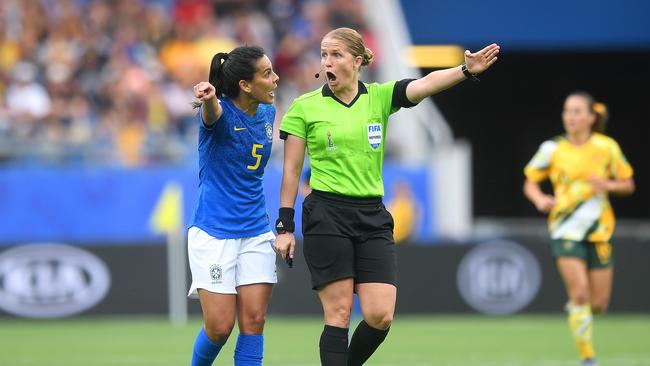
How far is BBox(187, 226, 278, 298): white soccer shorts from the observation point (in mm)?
7414

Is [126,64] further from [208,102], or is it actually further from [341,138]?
[208,102]

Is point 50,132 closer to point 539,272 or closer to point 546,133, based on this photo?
point 539,272

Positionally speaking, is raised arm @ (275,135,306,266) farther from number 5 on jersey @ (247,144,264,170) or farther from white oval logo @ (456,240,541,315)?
white oval logo @ (456,240,541,315)

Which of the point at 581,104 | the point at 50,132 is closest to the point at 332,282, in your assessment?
the point at 581,104

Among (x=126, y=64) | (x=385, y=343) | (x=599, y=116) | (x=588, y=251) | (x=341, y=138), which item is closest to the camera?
(x=341, y=138)

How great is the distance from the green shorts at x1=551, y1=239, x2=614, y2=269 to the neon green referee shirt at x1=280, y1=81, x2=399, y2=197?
347 cm

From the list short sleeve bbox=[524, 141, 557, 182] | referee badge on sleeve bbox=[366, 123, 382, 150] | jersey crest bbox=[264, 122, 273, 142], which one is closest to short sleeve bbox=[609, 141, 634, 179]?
short sleeve bbox=[524, 141, 557, 182]

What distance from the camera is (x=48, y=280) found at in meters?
15.2

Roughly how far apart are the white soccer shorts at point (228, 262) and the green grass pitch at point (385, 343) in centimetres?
329

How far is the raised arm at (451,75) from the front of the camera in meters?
7.00

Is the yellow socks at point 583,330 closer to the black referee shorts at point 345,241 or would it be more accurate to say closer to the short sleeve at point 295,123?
the black referee shorts at point 345,241

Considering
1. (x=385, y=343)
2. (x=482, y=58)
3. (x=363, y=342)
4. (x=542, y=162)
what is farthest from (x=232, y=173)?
(x=385, y=343)

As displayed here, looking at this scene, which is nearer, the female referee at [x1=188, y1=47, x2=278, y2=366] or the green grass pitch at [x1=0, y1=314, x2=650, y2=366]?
the female referee at [x1=188, y1=47, x2=278, y2=366]

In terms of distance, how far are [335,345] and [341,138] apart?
1.23 m
